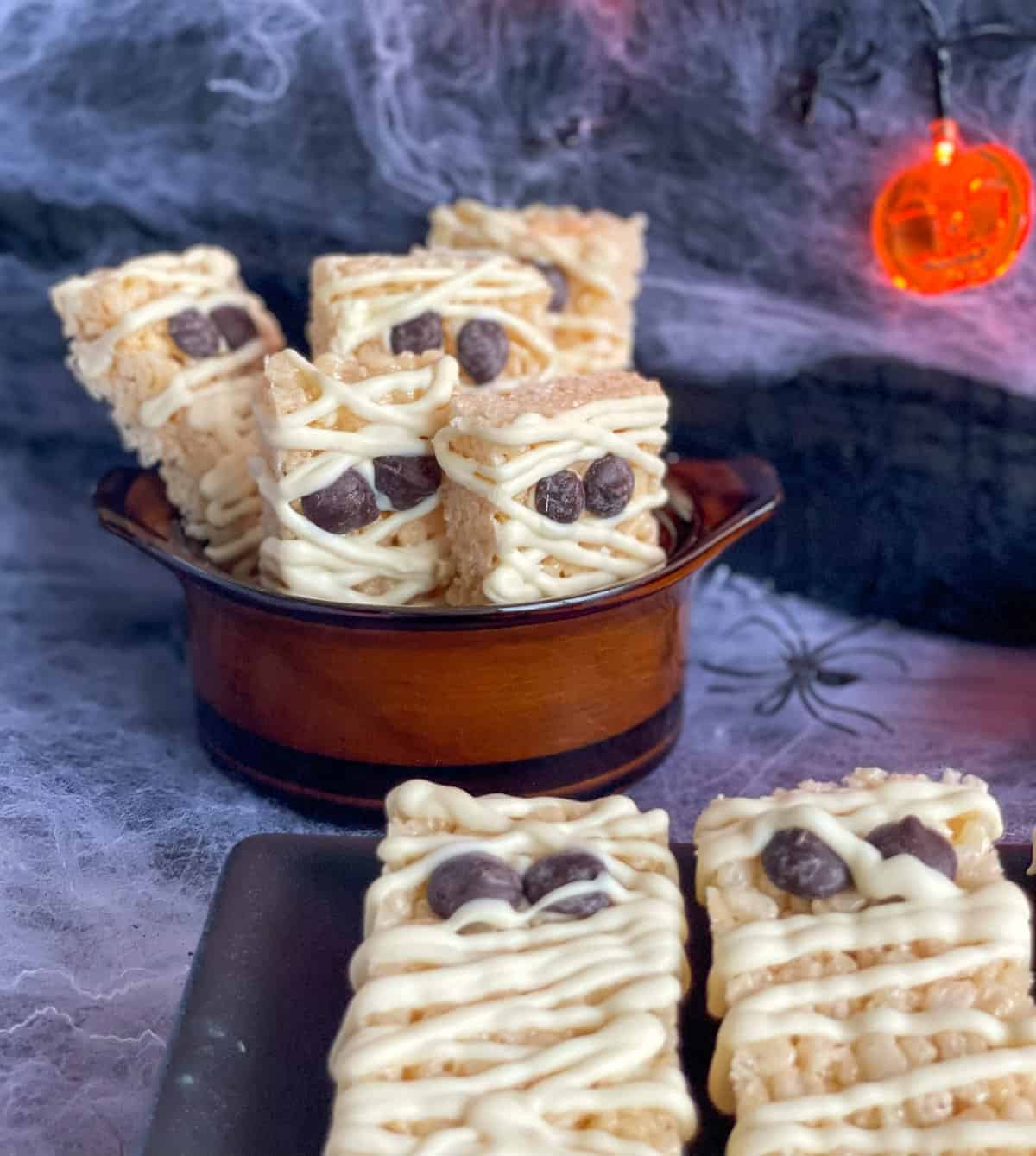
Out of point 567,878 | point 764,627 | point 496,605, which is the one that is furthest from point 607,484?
point 764,627

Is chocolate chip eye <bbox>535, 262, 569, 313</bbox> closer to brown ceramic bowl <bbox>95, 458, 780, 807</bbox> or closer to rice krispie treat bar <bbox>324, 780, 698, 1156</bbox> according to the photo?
brown ceramic bowl <bbox>95, 458, 780, 807</bbox>

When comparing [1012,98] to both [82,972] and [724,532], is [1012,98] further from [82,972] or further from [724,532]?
[82,972]

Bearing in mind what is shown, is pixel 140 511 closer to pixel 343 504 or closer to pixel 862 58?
pixel 343 504

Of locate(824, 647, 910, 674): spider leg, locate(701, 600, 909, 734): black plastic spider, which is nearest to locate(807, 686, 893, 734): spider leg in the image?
locate(701, 600, 909, 734): black plastic spider

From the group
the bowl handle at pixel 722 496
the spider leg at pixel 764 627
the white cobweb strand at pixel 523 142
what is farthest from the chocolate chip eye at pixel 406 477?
the white cobweb strand at pixel 523 142

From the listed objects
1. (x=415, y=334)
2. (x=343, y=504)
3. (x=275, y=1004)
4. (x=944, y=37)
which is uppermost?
(x=944, y=37)

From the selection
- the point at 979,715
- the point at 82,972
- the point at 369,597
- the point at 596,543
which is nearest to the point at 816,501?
the point at 979,715

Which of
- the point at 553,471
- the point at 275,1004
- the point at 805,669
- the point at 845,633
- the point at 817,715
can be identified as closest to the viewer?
the point at 275,1004
